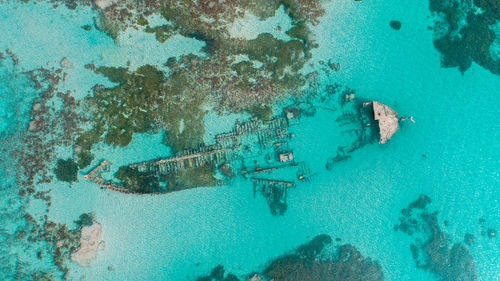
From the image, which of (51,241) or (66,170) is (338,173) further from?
(51,241)

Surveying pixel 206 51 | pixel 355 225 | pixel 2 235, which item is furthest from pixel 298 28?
pixel 2 235

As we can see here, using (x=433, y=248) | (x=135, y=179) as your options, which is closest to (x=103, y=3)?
(x=135, y=179)

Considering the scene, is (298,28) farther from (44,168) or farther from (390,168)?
(44,168)

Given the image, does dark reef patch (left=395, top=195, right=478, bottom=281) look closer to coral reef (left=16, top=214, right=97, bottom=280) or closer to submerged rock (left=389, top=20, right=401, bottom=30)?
submerged rock (left=389, top=20, right=401, bottom=30)

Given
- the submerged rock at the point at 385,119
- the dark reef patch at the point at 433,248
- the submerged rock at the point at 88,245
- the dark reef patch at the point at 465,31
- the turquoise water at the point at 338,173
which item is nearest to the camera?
the submerged rock at the point at 385,119

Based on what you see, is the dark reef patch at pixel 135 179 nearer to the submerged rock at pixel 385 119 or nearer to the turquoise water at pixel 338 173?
the turquoise water at pixel 338 173

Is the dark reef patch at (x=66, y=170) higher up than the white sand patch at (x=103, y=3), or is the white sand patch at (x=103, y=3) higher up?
the white sand patch at (x=103, y=3)

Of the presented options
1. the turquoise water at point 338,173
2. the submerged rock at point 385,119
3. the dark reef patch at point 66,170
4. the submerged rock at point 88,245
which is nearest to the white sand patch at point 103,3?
the turquoise water at point 338,173
